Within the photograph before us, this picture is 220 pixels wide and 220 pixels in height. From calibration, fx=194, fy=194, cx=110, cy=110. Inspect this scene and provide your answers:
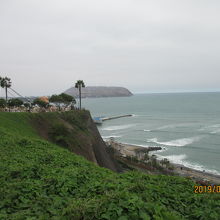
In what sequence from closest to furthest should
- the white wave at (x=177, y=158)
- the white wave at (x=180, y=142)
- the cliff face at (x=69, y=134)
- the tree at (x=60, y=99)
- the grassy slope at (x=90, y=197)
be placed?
the grassy slope at (x=90, y=197) < the cliff face at (x=69, y=134) < the white wave at (x=177, y=158) < the tree at (x=60, y=99) < the white wave at (x=180, y=142)

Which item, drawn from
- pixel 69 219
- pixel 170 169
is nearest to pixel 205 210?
pixel 69 219

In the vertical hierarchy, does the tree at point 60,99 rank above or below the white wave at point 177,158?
above

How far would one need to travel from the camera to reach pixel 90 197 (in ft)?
19.1

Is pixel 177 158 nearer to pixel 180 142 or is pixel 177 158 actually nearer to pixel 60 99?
pixel 180 142

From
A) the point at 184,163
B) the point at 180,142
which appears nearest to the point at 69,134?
the point at 184,163

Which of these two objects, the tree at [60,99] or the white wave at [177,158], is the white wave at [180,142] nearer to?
the white wave at [177,158]

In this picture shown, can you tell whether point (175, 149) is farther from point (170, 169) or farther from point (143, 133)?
point (143, 133)

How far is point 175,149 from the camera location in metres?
43.0

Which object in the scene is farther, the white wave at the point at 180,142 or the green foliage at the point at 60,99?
the white wave at the point at 180,142

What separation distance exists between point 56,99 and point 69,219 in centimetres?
3550

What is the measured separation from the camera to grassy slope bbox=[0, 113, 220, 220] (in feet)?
14.8

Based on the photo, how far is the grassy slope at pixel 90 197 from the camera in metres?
4.51

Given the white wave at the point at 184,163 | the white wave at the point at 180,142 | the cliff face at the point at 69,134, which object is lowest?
the white wave at the point at 184,163

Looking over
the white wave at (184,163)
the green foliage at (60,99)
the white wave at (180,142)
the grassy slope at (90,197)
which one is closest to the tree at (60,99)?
the green foliage at (60,99)
